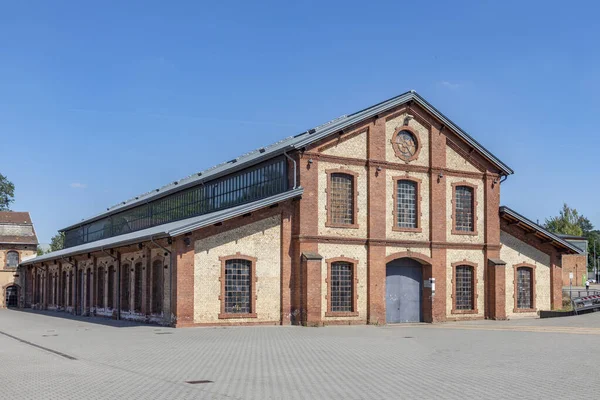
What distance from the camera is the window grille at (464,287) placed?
117 feet

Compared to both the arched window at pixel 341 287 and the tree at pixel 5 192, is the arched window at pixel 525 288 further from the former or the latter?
the tree at pixel 5 192

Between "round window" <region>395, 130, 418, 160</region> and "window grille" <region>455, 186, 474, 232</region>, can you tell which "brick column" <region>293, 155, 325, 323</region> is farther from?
"window grille" <region>455, 186, 474, 232</region>

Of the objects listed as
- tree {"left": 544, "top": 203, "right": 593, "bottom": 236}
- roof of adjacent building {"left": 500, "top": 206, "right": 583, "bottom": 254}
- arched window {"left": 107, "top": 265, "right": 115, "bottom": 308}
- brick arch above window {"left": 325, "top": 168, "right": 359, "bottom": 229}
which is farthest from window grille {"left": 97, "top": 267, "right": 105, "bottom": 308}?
tree {"left": 544, "top": 203, "right": 593, "bottom": 236}

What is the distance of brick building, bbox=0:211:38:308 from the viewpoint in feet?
231

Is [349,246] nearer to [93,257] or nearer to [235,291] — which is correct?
[235,291]

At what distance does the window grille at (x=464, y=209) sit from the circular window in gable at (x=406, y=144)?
3.15 meters

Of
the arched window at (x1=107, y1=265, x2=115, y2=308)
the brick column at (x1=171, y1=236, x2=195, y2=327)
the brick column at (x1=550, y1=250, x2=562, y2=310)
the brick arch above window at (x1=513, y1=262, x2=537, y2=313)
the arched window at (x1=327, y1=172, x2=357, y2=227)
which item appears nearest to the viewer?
the brick column at (x1=171, y1=236, x2=195, y2=327)

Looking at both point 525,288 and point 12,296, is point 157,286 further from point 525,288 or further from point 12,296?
point 12,296

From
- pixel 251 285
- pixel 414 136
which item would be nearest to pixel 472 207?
pixel 414 136

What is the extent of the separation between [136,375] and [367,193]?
19587 mm

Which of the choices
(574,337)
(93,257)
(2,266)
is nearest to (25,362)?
(574,337)

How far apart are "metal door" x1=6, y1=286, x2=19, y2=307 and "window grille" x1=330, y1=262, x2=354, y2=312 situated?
47513mm

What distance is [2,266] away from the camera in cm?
7119

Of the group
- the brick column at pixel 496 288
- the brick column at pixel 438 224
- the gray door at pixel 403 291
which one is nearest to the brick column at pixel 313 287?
the gray door at pixel 403 291
